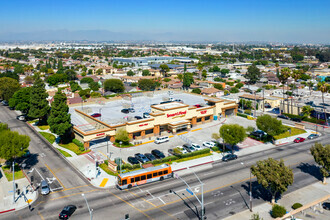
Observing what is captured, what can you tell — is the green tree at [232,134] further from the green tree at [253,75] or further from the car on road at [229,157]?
the green tree at [253,75]

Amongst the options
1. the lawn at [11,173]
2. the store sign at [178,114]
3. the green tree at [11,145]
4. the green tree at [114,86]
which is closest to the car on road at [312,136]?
the store sign at [178,114]

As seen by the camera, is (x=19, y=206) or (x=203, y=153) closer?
(x=19, y=206)

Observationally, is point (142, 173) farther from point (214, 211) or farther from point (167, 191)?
point (214, 211)

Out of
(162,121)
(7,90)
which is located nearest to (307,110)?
(162,121)

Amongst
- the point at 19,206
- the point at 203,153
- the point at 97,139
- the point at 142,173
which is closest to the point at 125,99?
the point at 97,139

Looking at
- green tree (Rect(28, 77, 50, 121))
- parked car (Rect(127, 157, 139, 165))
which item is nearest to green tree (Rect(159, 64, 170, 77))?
green tree (Rect(28, 77, 50, 121))

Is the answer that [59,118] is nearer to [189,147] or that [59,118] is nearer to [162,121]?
[162,121]
